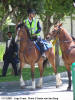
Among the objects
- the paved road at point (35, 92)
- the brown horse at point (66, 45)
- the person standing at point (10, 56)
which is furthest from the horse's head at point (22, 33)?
the person standing at point (10, 56)

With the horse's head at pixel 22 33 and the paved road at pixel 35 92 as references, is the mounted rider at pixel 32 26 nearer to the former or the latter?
the horse's head at pixel 22 33

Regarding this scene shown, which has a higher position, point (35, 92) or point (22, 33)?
point (22, 33)

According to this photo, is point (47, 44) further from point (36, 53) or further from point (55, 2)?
point (55, 2)

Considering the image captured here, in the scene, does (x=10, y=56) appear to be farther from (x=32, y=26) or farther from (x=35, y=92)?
(x=35, y=92)

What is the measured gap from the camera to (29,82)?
16.7 meters

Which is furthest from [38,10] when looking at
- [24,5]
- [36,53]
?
[36,53]

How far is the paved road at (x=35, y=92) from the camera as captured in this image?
12655 mm

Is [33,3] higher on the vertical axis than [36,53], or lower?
higher

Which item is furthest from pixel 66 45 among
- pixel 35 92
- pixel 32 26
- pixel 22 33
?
pixel 35 92

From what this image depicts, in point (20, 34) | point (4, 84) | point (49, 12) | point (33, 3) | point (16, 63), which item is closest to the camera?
point (20, 34)

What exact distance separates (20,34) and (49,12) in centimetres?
662

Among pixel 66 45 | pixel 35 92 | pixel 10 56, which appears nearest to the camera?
pixel 35 92

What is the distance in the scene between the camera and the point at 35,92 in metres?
14.4

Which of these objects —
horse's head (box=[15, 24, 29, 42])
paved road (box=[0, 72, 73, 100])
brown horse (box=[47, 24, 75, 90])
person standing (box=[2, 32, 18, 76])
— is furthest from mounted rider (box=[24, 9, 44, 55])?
person standing (box=[2, 32, 18, 76])
